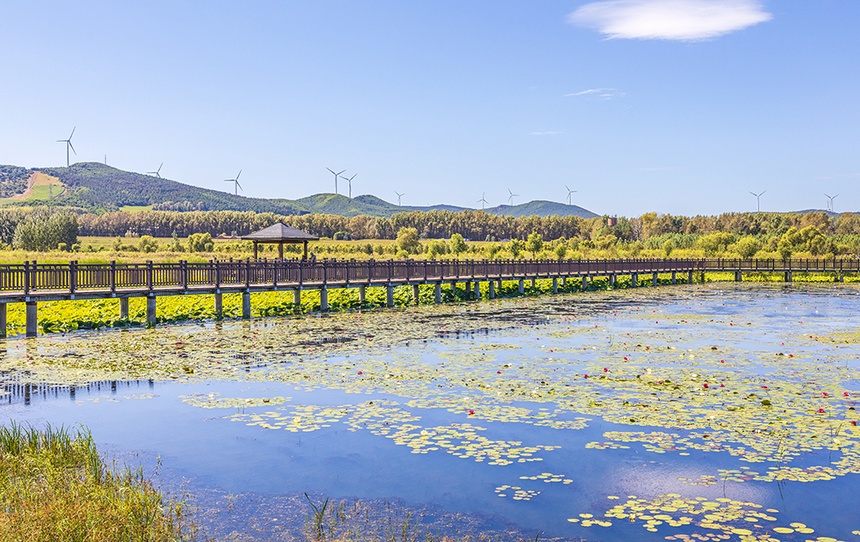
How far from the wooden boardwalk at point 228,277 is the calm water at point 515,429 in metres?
3.47

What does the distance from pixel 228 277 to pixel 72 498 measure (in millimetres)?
25564

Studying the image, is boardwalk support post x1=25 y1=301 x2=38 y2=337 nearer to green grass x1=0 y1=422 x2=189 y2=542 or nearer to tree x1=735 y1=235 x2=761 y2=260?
green grass x1=0 y1=422 x2=189 y2=542

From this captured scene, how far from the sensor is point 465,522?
938cm

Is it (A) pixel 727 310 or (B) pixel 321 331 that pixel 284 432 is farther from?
(A) pixel 727 310

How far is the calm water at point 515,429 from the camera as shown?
10.0 meters

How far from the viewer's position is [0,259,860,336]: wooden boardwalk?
2786cm

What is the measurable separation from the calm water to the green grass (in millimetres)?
588

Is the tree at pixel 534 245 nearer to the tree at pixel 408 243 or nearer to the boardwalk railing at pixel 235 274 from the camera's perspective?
the tree at pixel 408 243

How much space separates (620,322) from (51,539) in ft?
89.6

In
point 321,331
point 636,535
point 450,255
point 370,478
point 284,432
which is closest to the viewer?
point 636,535

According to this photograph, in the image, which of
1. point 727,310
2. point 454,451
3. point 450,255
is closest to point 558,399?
point 454,451

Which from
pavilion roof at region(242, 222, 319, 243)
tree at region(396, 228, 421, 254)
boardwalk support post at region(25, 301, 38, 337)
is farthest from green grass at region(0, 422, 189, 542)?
tree at region(396, 228, 421, 254)

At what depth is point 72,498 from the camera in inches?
375

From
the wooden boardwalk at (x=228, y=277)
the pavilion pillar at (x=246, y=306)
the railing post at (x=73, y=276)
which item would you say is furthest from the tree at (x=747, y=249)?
the railing post at (x=73, y=276)
